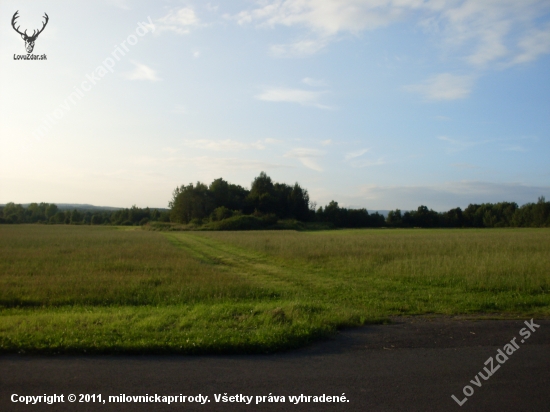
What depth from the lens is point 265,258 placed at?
27.5 metres

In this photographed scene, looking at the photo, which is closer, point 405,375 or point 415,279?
point 405,375

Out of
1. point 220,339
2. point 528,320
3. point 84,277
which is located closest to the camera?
point 220,339

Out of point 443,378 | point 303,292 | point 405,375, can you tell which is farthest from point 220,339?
point 303,292

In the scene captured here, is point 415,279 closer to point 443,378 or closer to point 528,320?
point 528,320

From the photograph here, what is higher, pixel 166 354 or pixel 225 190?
pixel 225 190

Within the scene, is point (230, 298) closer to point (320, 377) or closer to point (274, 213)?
point (320, 377)

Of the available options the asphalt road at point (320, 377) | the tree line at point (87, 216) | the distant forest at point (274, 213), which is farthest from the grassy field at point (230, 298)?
the tree line at point (87, 216)

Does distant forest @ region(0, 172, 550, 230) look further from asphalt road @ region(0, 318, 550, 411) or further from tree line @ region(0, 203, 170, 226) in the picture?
asphalt road @ region(0, 318, 550, 411)

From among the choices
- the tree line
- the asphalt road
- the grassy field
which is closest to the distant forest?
the tree line

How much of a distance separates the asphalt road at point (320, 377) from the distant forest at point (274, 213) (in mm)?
84074

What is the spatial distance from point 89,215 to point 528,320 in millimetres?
131864

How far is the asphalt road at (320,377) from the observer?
5.36 m

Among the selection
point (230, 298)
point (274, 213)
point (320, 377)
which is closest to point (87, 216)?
point (274, 213)

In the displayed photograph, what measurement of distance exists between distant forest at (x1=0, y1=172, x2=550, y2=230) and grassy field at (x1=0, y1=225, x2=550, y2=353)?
71.6 meters
